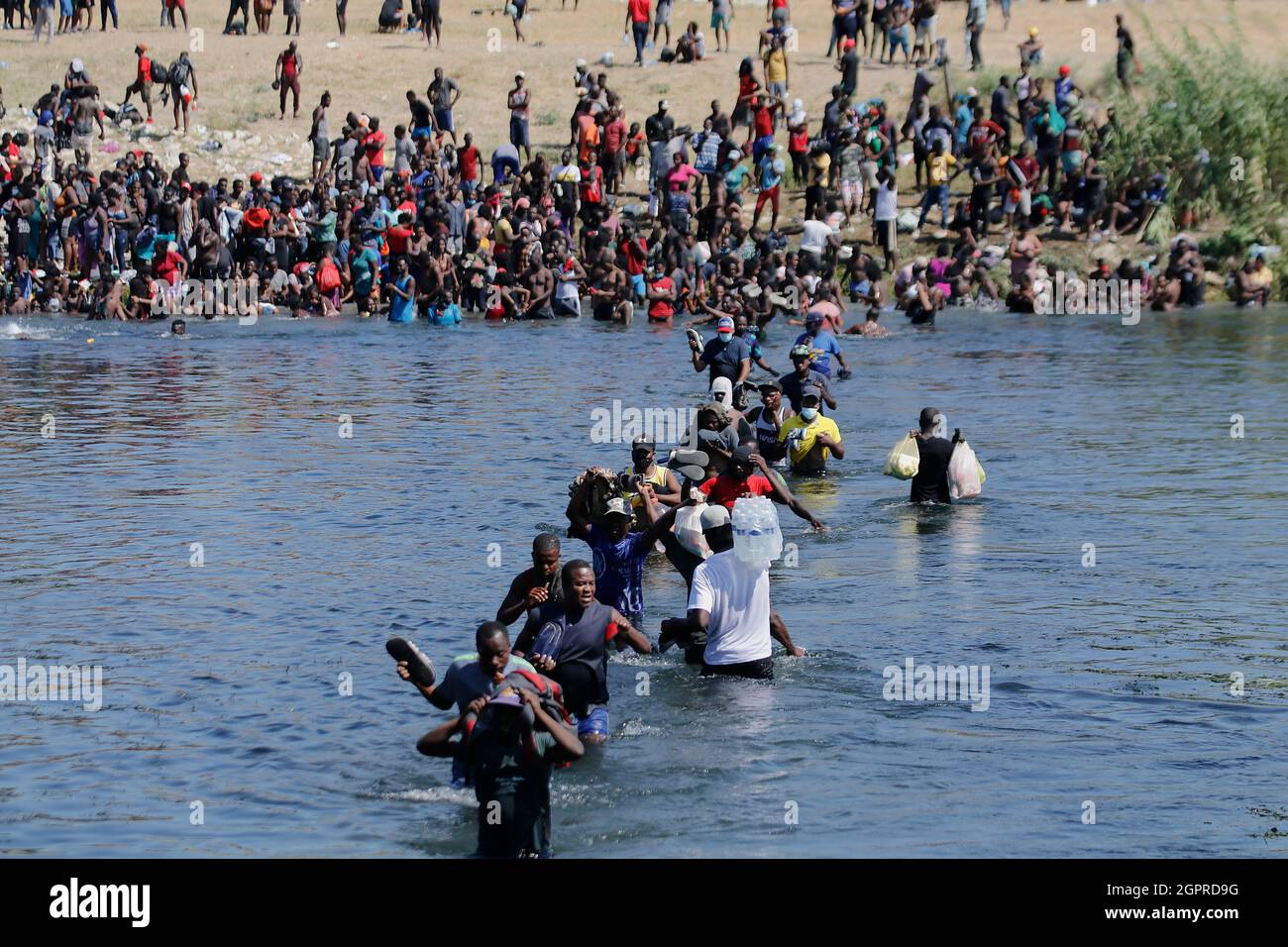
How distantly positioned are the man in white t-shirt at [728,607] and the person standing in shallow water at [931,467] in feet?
22.3

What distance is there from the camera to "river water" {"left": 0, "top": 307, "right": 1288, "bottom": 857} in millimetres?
10672

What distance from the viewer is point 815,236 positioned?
37.1 m

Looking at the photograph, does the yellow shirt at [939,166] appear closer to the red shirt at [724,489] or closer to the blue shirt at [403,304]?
the blue shirt at [403,304]

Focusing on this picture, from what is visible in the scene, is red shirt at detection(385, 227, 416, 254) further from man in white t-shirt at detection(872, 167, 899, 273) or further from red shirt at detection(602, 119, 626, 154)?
man in white t-shirt at detection(872, 167, 899, 273)

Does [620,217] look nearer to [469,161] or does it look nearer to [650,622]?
[469,161]

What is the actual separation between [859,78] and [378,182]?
1227 centimetres

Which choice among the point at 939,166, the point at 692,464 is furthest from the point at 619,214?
the point at 692,464

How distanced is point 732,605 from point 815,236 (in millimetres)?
25544

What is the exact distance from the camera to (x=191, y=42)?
49625 millimetres

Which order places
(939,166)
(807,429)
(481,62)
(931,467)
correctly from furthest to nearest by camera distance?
(481,62) < (939,166) < (807,429) < (931,467)

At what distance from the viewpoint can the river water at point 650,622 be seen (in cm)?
1067

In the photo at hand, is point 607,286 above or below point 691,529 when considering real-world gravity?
above

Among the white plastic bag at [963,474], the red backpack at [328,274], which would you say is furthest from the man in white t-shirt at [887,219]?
the white plastic bag at [963,474]

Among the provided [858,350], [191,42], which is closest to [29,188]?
[191,42]
